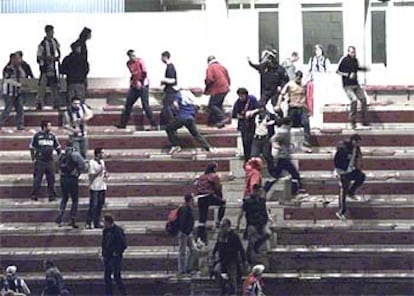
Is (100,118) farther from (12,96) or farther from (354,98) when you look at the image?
(354,98)

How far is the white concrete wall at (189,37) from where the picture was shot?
41.4 meters

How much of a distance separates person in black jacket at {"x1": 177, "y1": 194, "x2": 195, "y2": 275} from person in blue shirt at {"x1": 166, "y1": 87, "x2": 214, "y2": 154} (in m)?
3.95

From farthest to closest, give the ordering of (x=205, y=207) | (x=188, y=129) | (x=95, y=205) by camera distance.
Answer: (x=188, y=129)
(x=95, y=205)
(x=205, y=207)

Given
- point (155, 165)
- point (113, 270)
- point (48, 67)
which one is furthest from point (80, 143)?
point (113, 270)

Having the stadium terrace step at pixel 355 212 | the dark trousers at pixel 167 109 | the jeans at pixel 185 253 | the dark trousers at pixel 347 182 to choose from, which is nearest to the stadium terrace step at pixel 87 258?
the jeans at pixel 185 253

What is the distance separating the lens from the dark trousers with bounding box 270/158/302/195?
34.0 m

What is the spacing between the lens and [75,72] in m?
38.2

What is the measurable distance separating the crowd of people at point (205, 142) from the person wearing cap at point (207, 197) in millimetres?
19

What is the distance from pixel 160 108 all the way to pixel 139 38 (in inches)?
134

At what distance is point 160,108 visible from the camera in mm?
39125

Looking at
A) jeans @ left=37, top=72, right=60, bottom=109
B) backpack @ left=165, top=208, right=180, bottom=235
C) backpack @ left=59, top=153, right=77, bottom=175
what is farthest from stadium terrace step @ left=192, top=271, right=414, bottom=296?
jeans @ left=37, top=72, right=60, bottom=109

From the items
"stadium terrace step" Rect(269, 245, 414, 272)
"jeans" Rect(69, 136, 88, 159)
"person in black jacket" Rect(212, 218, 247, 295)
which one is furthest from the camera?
"jeans" Rect(69, 136, 88, 159)

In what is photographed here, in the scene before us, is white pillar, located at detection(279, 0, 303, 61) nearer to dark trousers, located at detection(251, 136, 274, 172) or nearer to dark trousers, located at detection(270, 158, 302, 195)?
dark trousers, located at detection(251, 136, 274, 172)

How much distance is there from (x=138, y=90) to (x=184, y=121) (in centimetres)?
230
